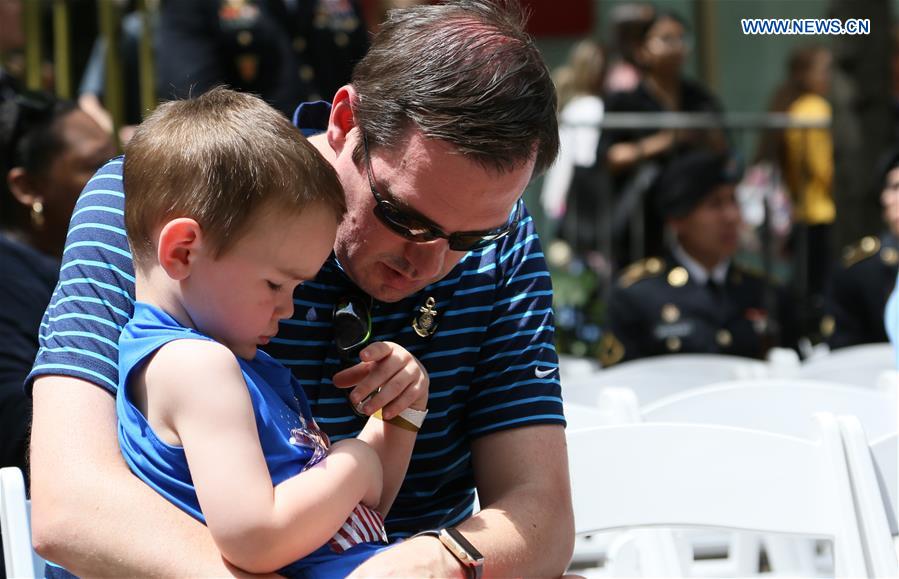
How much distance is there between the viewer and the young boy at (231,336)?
1610mm

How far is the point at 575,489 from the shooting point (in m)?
2.37

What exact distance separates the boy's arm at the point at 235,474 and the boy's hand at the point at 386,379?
19 cm

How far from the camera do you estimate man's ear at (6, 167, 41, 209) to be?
10.9 feet

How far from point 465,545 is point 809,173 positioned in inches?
225

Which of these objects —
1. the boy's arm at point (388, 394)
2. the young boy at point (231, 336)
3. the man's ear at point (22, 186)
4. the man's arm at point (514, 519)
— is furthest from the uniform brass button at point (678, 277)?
the young boy at point (231, 336)

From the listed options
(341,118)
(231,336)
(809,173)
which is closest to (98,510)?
(231,336)

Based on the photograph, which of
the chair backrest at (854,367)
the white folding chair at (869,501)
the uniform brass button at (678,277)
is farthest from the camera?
the uniform brass button at (678,277)

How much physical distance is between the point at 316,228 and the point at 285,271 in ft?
0.24

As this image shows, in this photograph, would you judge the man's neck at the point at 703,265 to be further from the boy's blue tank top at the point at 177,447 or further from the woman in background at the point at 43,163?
the boy's blue tank top at the point at 177,447

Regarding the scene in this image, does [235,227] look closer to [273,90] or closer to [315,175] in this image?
[315,175]

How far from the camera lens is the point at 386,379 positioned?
1851 millimetres

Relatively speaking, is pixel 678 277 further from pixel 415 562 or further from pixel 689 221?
pixel 415 562

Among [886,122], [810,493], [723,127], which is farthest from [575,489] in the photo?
[723,127]

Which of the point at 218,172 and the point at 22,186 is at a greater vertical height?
the point at 218,172
